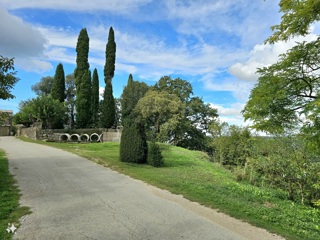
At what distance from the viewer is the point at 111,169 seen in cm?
1057

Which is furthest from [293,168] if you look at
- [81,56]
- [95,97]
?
[81,56]

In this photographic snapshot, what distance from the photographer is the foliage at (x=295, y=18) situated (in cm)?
488

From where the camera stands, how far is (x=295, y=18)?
5.36 meters

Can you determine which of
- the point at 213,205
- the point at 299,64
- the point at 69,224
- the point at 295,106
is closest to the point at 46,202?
the point at 69,224

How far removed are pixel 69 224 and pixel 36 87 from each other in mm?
51596

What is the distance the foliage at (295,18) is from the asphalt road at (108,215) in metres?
4.05

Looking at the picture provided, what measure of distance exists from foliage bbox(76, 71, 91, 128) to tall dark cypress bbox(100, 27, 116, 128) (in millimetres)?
2456

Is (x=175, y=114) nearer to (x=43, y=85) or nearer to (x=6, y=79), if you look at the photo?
(x=6, y=79)

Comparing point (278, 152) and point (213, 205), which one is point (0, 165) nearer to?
point (213, 205)

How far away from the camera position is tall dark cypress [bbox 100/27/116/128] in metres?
36.4

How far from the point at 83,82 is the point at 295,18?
112ft

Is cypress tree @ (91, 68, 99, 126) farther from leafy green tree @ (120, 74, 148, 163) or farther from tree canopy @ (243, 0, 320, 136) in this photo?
tree canopy @ (243, 0, 320, 136)

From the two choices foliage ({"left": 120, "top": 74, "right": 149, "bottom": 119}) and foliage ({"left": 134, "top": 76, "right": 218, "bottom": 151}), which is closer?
foliage ({"left": 134, "top": 76, "right": 218, "bottom": 151})

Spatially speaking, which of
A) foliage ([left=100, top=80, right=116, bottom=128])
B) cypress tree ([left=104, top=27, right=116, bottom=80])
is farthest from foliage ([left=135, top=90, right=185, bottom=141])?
cypress tree ([left=104, top=27, right=116, bottom=80])
